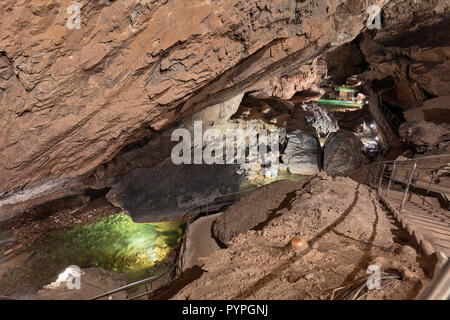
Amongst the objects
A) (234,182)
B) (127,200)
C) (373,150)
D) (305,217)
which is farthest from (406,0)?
(127,200)

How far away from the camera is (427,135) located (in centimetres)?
945

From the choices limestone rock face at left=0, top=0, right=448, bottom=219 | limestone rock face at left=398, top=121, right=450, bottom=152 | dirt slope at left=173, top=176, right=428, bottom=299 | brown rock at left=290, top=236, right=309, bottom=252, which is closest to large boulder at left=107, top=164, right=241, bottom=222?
limestone rock face at left=0, top=0, right=448, bottom=219

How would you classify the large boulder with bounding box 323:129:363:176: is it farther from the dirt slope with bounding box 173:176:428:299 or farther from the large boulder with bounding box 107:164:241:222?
the dirt slope with bounding box 173:176:428:299

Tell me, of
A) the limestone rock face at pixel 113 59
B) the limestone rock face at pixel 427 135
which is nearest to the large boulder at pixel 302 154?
the limestone rock face at pixel 427 135

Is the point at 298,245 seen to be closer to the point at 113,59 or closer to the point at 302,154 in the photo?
the point at 113,59

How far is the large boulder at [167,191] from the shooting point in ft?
32.4

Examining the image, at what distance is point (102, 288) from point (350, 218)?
17.5 ft

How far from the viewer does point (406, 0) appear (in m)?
10.1

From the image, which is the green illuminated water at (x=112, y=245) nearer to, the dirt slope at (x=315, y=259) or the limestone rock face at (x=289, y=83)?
the dirt slope at (x=315, y=259)

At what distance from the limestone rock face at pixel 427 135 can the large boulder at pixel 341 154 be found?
2806 millimetres

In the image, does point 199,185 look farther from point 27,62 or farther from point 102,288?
point 27,62

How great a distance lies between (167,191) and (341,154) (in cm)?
890

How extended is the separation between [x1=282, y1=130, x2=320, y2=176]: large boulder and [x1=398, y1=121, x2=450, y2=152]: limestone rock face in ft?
13.5

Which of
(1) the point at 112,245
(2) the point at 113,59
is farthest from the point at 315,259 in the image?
(1) the point at 112,245
